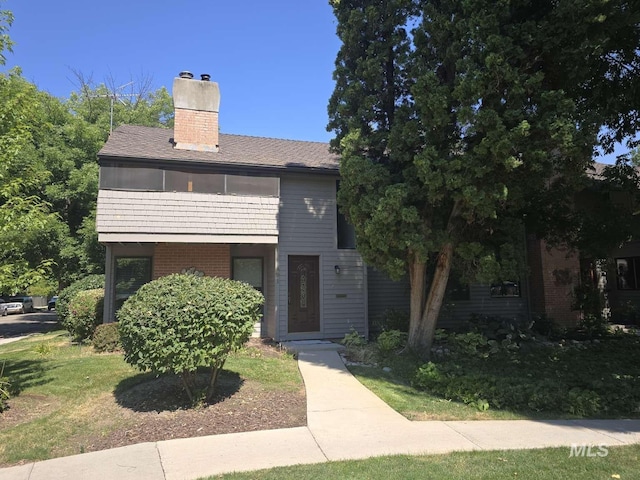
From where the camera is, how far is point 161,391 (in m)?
6.83

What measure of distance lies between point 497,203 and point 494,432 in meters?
4.59

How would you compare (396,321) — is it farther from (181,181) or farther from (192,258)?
(181,181)

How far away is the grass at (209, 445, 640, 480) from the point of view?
Result: 4.07 meters

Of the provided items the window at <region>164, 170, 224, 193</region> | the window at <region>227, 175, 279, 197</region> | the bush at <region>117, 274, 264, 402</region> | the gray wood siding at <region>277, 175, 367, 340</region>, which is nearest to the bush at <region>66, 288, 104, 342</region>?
the window at <region>164, 170, 224, 193</region>

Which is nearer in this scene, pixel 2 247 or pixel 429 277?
pixel 2 247

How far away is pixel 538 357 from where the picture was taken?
991 cm

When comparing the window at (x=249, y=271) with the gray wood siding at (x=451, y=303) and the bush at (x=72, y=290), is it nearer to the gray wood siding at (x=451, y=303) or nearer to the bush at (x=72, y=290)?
the gray wood siding at (x=451, y=303)

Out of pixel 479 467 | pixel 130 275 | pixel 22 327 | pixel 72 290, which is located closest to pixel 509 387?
pixel 479 467

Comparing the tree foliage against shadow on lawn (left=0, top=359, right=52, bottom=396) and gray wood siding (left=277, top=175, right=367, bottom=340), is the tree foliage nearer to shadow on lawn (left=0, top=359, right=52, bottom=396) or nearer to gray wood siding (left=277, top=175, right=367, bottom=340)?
shadow on lawn (left=0, top=359, right=52, bottom=396)

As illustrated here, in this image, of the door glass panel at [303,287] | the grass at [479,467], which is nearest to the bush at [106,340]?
the door glass panel at [303,287]

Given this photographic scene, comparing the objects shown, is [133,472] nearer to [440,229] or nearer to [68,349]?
[440,229]

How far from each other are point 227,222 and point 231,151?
2.66m

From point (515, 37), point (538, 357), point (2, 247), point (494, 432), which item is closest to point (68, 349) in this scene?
point (2, 247)

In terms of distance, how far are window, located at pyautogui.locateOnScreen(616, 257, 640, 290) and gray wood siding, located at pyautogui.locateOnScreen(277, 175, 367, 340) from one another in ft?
39.1
